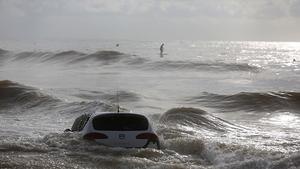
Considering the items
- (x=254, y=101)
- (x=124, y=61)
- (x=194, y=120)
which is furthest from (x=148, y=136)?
(x=124, y=61)

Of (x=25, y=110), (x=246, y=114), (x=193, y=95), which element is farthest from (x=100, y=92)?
(x=246, y=114)

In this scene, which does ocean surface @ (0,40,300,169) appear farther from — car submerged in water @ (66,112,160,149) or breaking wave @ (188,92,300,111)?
car submerged in water @ (66,112,160,149)

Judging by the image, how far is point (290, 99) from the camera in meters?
29.5

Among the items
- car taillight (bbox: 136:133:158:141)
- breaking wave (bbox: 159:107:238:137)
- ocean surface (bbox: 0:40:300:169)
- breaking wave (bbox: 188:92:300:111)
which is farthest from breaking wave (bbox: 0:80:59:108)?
car taillight (bbox: 136:133:158:141)

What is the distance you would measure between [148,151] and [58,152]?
2.06 meters

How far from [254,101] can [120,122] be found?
18.2 meters

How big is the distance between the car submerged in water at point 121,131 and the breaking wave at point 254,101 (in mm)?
15970

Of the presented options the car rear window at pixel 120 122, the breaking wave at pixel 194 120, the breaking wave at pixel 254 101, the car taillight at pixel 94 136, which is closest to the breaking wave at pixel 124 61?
the breaking wave at pixel 254 101

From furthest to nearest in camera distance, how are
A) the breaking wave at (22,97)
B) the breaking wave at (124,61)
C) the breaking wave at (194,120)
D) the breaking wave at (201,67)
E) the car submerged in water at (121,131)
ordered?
1. the breaking wave at (124,61)
2. the breaking wave at (201,67)
3. the breaking wave at (22,97)
4. the breaking wave at (194,120)
5. the car submerged in water at (121,131)

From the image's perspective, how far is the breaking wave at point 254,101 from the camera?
27734 millimetres

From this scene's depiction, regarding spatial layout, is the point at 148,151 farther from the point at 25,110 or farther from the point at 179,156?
the point at 25,110

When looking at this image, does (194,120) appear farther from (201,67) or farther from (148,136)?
(201,67)

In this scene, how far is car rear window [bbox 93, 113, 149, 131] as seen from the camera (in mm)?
11797

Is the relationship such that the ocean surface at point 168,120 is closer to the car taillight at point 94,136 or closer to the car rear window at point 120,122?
the car taillight at point 94,136
